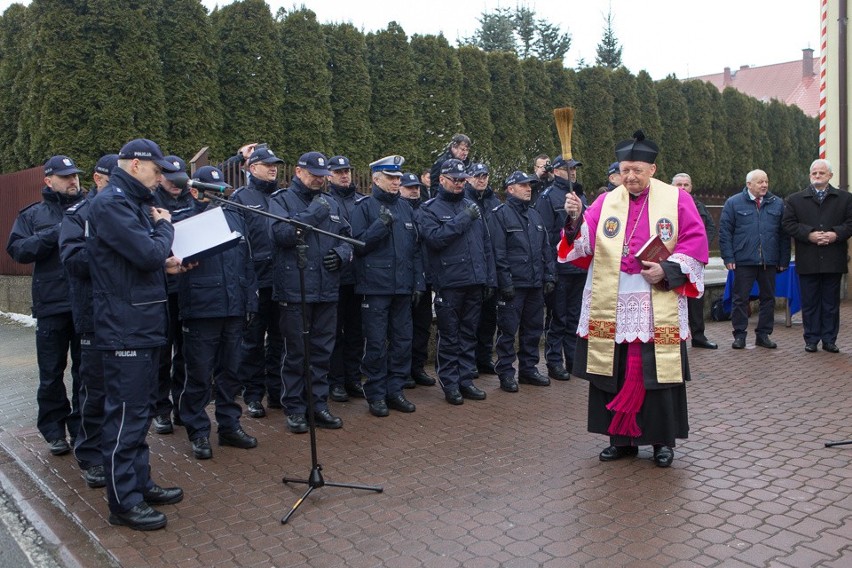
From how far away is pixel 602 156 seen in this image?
22016mm

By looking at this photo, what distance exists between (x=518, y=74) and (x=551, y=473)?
51.3ft

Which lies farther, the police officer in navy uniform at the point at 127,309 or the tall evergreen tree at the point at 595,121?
the tall evergreen tree at the point at 595,121

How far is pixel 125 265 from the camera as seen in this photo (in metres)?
4.56

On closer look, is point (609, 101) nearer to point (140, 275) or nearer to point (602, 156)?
point (602, 156)

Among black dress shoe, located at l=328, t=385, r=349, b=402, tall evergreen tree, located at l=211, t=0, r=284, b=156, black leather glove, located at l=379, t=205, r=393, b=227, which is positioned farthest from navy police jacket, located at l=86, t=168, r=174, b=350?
tall evergreen tree, located at l=211, t=0, r=284, b=156

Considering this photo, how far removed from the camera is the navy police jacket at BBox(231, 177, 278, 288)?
6852 millimetres

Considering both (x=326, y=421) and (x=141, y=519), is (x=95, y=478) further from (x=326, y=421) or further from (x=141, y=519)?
(x=326, y=421)

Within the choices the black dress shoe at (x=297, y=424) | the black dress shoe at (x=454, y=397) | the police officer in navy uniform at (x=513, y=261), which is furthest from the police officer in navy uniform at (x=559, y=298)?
the black dress shoe at (x=297, y=424)

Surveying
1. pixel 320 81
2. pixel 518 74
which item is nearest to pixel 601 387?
pixel 320 81

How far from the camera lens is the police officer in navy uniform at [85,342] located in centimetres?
507

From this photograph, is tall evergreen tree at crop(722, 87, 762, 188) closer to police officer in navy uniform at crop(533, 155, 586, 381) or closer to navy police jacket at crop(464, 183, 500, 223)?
police officer in navy uniform at crop(533, 155, 586, 381)

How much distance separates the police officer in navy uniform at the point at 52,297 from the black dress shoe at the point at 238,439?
1.11 meters

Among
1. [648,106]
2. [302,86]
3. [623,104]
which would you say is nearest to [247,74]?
[302,86]

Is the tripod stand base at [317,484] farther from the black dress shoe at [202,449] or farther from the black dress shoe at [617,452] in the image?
the black dress shoe at [617,452]
